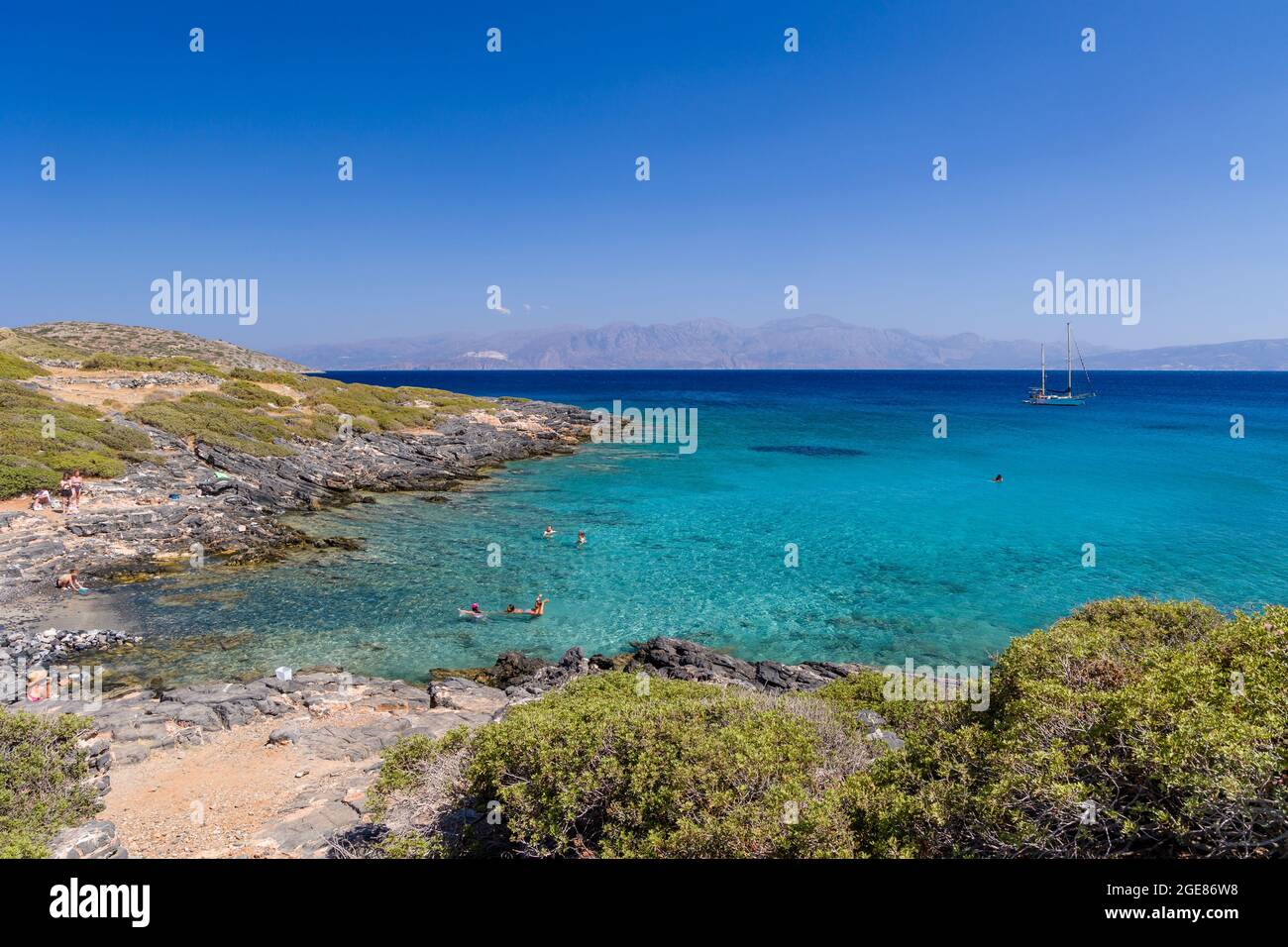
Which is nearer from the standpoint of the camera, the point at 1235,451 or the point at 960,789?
the point at 960,789

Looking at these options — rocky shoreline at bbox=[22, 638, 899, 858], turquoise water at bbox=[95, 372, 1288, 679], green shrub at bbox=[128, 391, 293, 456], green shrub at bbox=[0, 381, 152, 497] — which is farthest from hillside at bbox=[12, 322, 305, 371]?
rocky shoreline at bbox=[22, 638, 899, 858]

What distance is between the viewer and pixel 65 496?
88.2 feet

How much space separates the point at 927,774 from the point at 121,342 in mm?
115874

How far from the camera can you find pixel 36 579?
69.6 ft

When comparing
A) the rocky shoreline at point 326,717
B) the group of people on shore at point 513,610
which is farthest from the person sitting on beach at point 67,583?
the group of people on shore at point 513,610

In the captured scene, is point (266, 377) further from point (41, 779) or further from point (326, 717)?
point (41, 779)

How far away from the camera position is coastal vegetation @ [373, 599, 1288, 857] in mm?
5684

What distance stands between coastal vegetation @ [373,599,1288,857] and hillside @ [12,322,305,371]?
81.9 meters

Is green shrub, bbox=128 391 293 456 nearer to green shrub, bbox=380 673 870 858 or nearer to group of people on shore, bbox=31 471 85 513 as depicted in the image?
group of people on shore, bbox=31 471 85 513

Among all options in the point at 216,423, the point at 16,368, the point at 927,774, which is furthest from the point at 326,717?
the point at 16,368

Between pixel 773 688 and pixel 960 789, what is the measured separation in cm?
1056
